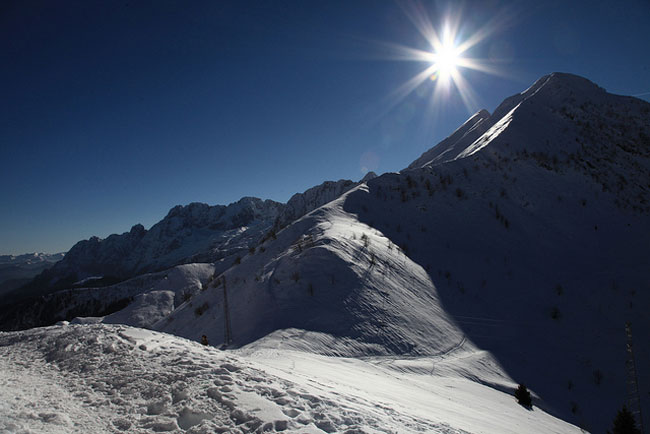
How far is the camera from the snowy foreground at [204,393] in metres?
2.69

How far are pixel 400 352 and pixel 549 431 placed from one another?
260 centimetres

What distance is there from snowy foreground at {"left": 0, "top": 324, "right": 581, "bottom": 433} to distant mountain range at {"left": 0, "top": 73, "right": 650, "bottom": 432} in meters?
1.43

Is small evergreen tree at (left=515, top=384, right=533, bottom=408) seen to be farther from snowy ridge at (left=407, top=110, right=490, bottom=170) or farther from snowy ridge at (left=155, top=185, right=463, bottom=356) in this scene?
snowy ridge at (left=407, top=110, right=490, bottom=170)

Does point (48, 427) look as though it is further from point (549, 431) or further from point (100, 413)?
point (549, 431)

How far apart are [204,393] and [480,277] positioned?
398 inches

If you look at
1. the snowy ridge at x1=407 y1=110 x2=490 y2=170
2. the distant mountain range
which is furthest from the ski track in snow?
the snowy ridge at x1=407 y1=110 x2=490 y2=170

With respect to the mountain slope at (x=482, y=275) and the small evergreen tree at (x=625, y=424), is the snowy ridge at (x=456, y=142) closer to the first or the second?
the mountain slope at (x=482, y=275)

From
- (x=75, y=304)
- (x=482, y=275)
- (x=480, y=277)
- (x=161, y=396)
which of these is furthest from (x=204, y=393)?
(x=75, y=304)

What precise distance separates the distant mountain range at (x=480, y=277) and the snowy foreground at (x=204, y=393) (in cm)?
143

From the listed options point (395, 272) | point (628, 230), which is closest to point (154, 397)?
point (395, 272)

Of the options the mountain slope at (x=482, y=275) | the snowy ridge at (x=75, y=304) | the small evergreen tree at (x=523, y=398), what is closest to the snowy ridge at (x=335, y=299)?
the mountain slope at (x=482, y=275)

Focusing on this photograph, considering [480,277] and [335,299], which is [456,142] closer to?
[480,277]

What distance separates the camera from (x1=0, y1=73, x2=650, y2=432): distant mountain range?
6895 mm

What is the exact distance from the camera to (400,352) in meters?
6.43
